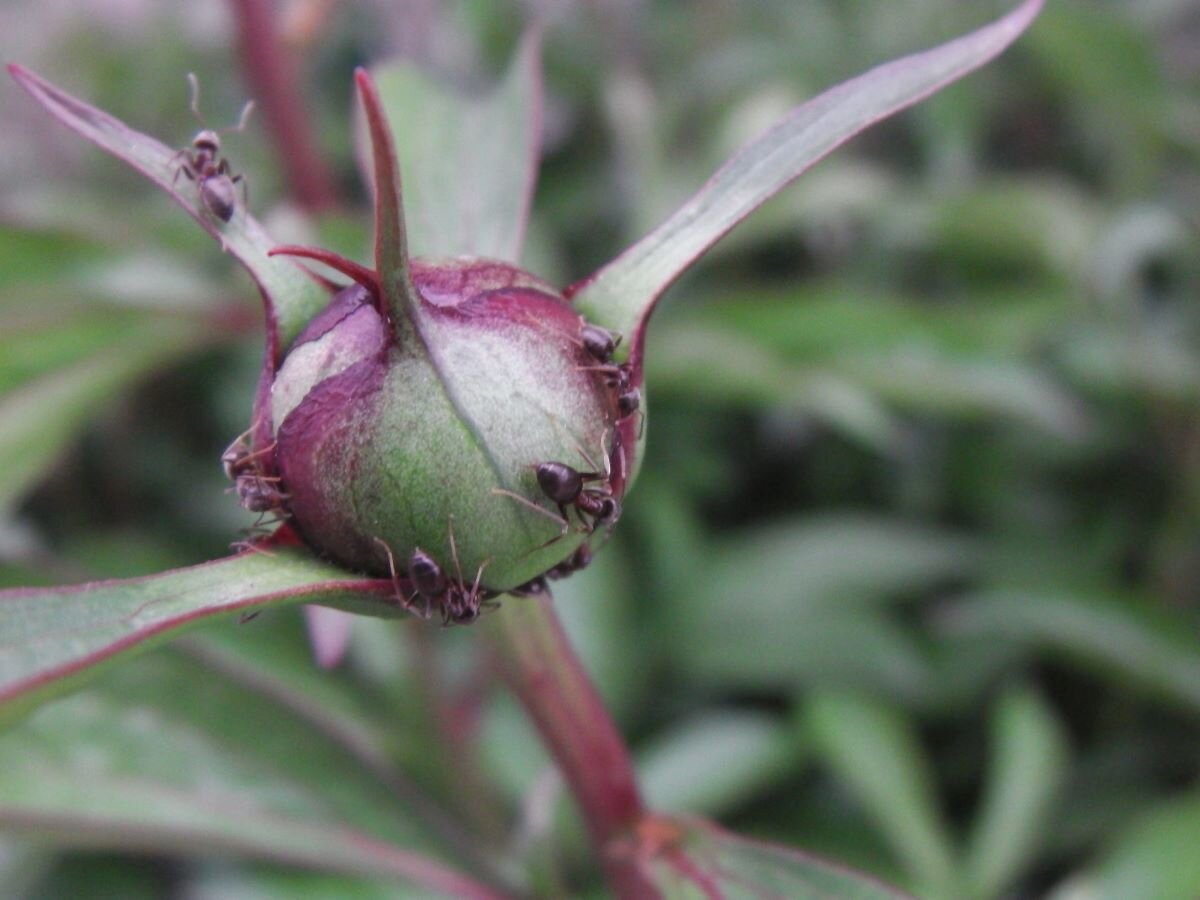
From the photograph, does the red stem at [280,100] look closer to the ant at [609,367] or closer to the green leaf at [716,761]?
the green leaf at [716,761]

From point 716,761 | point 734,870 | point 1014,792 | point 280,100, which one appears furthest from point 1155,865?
point 280,100

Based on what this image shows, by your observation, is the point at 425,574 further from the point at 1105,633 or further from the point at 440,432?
the point at 1105,633

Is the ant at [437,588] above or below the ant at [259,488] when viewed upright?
below

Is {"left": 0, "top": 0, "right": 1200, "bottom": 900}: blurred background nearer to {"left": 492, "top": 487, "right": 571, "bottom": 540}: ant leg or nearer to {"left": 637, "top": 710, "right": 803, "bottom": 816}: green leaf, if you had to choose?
{"left": 637, "top": 710, "right": 803, "bottom": 816}: green leaf

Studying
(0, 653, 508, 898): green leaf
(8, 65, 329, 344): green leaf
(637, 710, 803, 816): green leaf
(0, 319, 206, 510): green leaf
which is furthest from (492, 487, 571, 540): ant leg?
(637, 710, 803, 816): green leaf

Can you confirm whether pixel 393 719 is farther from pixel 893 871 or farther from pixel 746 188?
pixel 746 188

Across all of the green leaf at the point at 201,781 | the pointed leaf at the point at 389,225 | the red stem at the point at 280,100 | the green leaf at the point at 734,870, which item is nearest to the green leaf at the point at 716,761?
the green leaf at the point at 201,781
